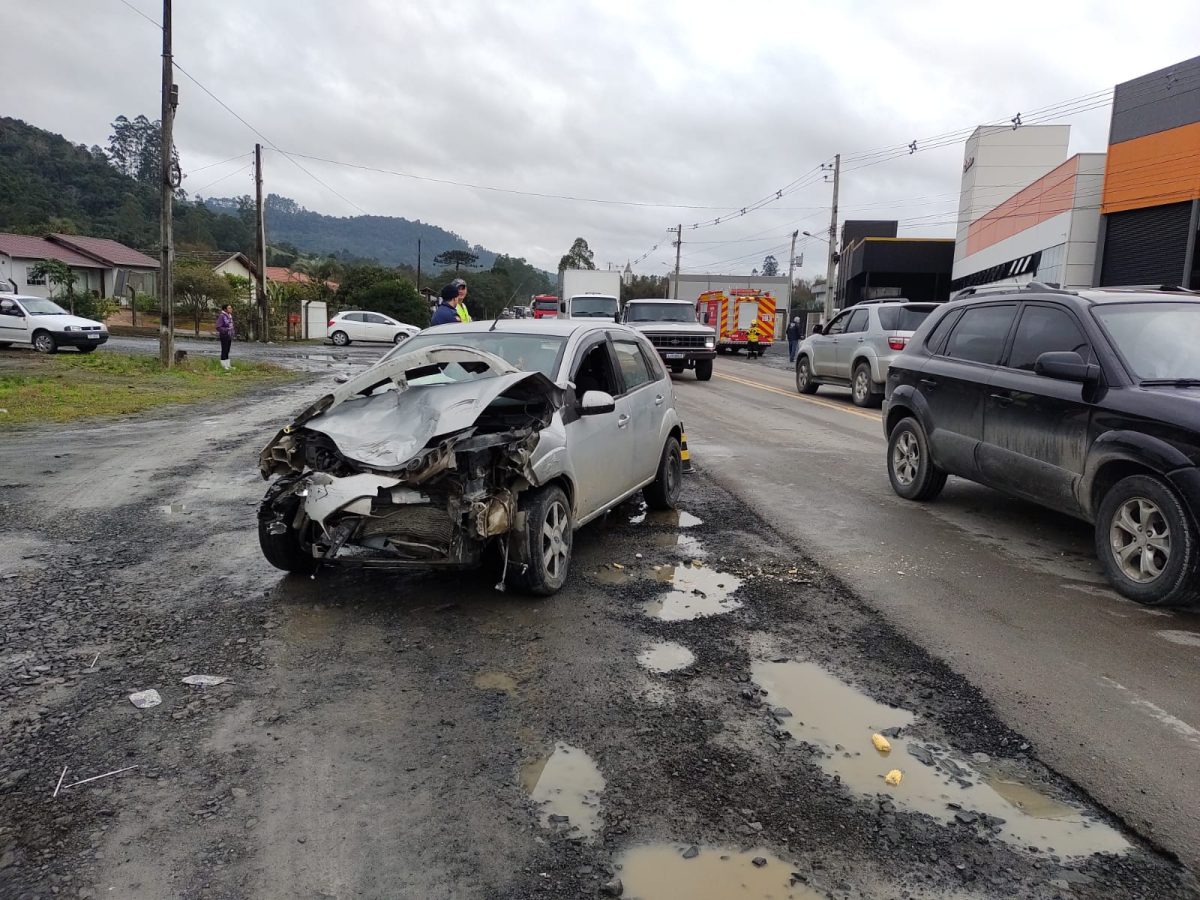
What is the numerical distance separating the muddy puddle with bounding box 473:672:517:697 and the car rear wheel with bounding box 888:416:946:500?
16.4ft

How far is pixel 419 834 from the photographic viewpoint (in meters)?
2.91

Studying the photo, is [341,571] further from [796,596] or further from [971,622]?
[971,622]

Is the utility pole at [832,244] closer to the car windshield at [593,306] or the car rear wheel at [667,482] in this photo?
the car windshield at [593,306]

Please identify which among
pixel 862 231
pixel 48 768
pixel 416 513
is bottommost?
pixel 48 768

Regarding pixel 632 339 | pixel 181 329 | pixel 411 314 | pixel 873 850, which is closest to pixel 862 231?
pixel 411 314

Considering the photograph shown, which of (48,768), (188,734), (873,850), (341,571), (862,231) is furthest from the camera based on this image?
(862,231)

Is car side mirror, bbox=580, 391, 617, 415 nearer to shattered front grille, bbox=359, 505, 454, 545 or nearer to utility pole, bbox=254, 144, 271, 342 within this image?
shattered front grille, bbox=359, 505, 454, 545

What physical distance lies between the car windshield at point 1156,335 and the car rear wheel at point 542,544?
3.77 metres

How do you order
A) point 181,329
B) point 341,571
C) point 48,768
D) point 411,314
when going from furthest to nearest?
point 411,314 < point 181,329 < point 341,571 < point 48,768

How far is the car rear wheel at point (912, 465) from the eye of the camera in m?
7.79

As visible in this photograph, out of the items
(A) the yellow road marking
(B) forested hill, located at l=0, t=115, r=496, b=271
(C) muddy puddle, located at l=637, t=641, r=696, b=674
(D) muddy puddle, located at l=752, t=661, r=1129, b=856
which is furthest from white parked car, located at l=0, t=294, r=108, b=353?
(B) forested hill, located at l=0, t=115, r=496, b=271

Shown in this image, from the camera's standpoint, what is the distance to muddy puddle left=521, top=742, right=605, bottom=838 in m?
3.01

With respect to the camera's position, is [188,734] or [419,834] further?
[188,734]

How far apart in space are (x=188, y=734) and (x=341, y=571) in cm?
214
